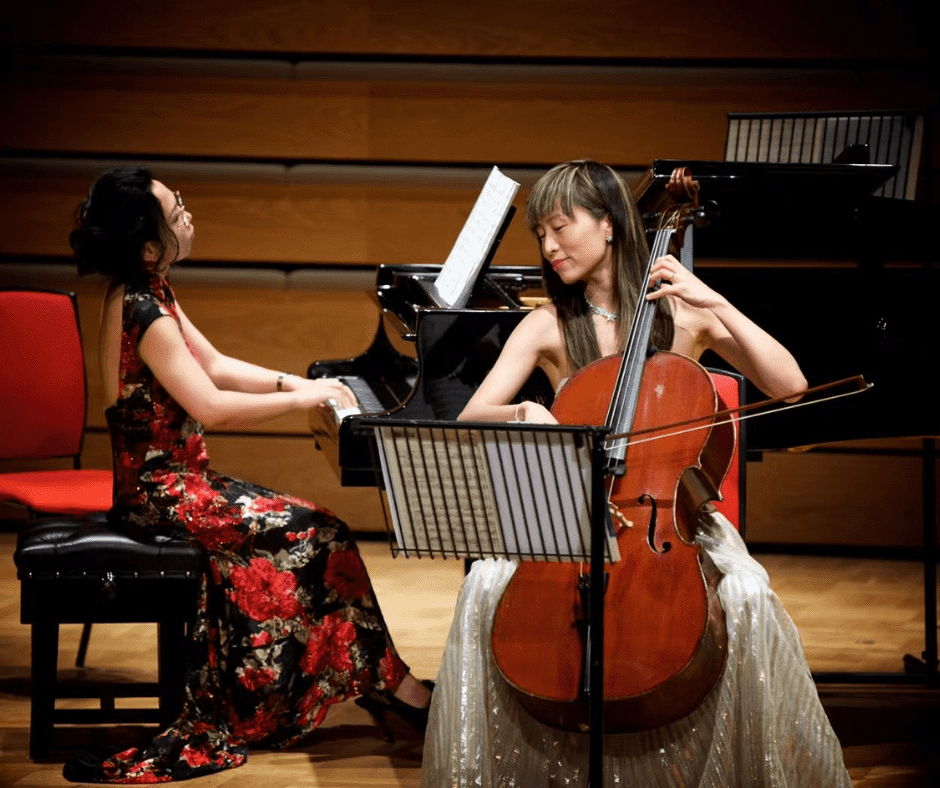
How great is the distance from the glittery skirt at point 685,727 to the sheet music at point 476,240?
2.92 feet

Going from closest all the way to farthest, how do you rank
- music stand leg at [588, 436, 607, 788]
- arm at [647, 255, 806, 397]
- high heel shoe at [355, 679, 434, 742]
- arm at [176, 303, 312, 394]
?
1. music stand leg at [588, 436, 607, 788]
2. arm at [647, 255, 806, 397]
3. high heel shoe at [355, 679, 434, 742]
4. arm at [176, 303, 312, 394]

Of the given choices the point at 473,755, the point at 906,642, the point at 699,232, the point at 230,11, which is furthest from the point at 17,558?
the point at 230,11

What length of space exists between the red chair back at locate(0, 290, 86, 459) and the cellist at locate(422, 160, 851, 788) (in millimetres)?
1724

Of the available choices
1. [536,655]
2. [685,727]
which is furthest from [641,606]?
[685,727]

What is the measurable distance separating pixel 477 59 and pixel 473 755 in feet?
11.6

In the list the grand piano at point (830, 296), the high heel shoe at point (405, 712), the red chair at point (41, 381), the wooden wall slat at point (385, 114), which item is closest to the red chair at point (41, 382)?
the red chair at point (41, 381)

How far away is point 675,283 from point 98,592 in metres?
1.37

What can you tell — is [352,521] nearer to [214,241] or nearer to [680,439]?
[214,241]

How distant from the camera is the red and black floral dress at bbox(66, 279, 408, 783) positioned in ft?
8.21

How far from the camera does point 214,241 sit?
493 cm

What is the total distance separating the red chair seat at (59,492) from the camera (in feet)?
9.62

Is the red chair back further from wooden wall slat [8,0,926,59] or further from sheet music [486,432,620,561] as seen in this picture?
sheet music [486,432,620,561]

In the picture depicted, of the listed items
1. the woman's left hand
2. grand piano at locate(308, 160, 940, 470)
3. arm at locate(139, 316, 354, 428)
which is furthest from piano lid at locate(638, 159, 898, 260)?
arm at locate(139, 316, 354, 428)

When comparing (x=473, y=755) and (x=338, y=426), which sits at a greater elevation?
Result: (x=338, y=426)
